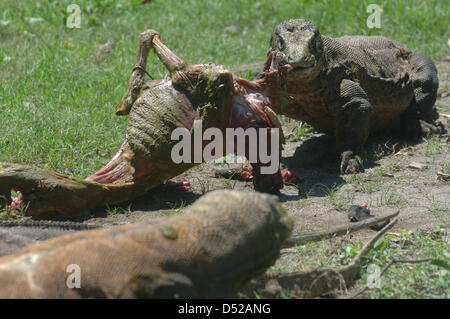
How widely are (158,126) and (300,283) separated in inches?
76.7

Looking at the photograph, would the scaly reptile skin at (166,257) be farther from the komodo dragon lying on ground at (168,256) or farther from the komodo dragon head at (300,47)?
the komodo dragon head at (300,47)

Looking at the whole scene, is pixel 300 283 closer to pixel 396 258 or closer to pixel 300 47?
pixel 396 258

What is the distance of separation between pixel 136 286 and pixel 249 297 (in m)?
0.77

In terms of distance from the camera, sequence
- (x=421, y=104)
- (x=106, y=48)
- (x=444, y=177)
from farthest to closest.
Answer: (x=106, y=48) → (x=421, y=104) → (x=444, y=177)

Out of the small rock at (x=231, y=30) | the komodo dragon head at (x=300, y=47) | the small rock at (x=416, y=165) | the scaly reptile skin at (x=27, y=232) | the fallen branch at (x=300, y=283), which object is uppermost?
the komodo dragon head at (x=300, y=47)

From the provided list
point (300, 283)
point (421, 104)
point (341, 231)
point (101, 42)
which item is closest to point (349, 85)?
point (421, 104)

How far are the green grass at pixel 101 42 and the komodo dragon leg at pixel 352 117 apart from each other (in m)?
2.18

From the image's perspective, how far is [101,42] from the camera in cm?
977

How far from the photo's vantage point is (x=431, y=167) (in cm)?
634

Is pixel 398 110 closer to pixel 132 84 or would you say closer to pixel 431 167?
pixel 431 167

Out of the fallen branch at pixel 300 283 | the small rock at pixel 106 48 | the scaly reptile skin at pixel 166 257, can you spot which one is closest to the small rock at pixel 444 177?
the fallen branch at pixel 300 283

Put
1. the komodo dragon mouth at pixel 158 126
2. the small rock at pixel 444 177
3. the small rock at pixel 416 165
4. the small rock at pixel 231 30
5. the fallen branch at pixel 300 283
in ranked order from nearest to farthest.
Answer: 1. the fallen branch at pixel 300 283
2. the komodo dragon mouth at pixel 158 126
3. the small rock at pixel 444 177
4. the small rock at pixel 416 165
5. the small rock at pixel 231 30

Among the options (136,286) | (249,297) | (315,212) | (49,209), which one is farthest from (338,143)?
(136,286)

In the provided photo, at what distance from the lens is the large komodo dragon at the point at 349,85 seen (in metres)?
6.23
